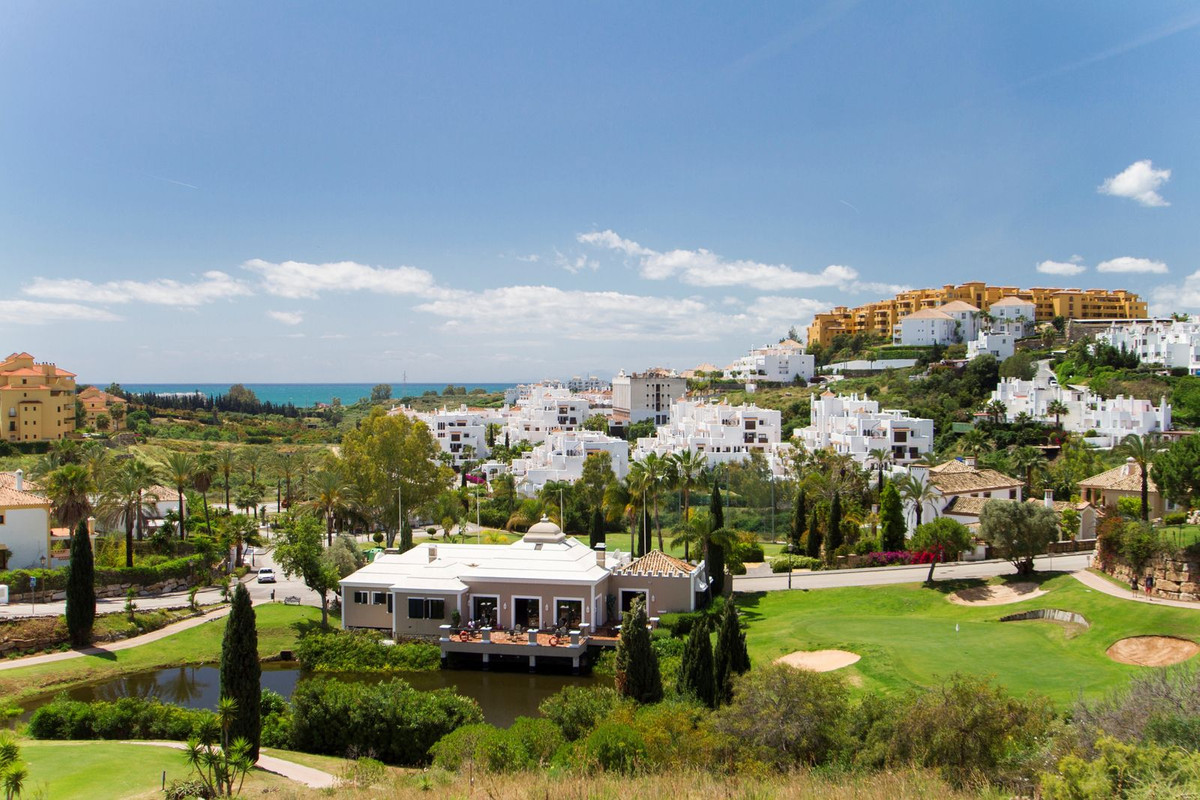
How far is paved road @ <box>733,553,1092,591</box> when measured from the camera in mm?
36969

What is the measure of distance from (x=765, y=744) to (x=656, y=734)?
217 cm

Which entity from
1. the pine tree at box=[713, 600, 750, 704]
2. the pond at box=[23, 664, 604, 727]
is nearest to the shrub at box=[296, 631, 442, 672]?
the pond at box=[23, 664, 604, 727]

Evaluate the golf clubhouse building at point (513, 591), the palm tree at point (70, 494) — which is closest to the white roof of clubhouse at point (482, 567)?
the golf clubhouse building at point (513, 591)

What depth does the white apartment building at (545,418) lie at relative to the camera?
10694 cm

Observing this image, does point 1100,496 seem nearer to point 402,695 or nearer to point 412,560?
point 412,560

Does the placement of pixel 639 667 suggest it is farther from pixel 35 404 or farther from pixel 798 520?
pixel 35 404

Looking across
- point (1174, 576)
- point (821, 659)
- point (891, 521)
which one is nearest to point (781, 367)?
point (891, 521)

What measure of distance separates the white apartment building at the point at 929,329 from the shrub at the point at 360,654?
99.6 meters

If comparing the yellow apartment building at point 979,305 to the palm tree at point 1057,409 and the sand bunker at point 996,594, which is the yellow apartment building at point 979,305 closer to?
the palm tree at point 1057,409

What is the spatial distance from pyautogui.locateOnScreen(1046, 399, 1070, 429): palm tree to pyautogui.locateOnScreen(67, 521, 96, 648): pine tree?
77631 millimetres

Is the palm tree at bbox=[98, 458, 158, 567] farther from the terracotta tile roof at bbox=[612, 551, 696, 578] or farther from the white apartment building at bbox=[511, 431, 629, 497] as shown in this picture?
the white apartment building at bbox=[511, 431, 629, 497]

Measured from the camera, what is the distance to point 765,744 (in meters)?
17.0

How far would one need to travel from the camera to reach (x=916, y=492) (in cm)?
4191

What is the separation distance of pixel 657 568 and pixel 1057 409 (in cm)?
6224
